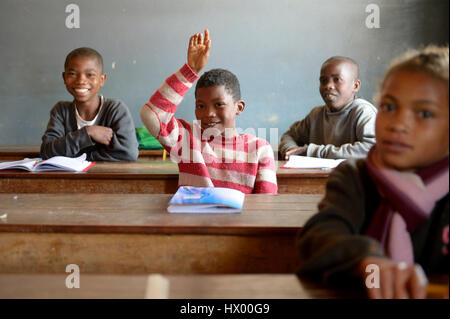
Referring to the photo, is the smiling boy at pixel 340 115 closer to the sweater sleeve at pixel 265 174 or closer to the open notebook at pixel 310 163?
the open notebook at pixel 310 163

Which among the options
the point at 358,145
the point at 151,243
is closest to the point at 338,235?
the point at 151,243

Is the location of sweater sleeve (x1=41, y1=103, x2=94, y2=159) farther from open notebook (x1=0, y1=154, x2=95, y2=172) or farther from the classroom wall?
the classroom wall

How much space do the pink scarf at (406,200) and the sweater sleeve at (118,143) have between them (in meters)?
2.00

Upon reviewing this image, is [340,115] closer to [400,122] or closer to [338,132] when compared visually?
[338,132]

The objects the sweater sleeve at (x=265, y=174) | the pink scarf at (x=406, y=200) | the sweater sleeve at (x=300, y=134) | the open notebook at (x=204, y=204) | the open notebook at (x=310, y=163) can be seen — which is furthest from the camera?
the sweater sleeve at (x=300, y=134)

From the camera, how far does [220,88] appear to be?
1701 mm

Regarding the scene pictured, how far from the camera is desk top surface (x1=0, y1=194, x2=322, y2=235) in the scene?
1.03 meters

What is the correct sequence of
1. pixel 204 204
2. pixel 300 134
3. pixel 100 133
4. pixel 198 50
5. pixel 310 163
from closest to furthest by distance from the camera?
pixel 204 204 → pixel 198 50 → pixel 310 163 → pixel 100 133 → pixel 300 134

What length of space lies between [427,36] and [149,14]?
2.69m

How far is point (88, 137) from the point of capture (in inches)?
95.8

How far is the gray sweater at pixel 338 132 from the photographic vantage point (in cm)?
236

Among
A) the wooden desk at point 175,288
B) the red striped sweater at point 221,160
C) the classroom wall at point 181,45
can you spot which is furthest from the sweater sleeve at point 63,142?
the classroom wall at point 181,45

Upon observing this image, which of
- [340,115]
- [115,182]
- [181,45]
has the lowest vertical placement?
[115,182]

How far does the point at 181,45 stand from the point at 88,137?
7.54ft
